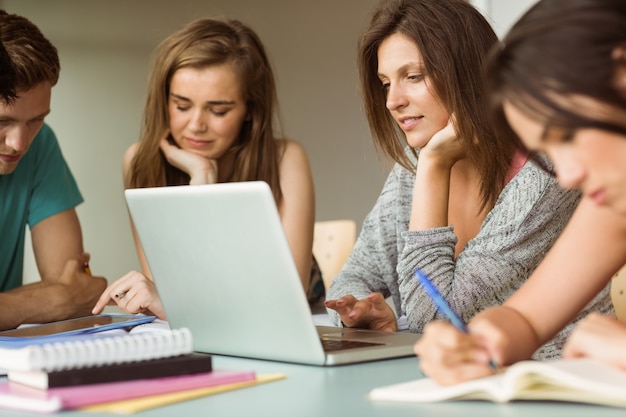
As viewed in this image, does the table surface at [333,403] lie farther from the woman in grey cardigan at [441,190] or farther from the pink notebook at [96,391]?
the woman in grey cardigan at [441,190]

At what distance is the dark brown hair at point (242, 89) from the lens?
7.66 feet

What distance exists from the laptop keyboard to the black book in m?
0.22

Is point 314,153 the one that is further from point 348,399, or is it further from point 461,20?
point 348,399

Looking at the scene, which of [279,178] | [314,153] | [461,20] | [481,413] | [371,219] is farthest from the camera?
[314,153]

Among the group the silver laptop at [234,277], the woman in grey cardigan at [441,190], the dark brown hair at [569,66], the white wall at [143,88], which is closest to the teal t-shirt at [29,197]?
the woman in grey cardigan at [441,190]

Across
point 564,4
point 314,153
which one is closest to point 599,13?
point 564,4

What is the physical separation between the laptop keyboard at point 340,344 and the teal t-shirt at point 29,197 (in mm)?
1263

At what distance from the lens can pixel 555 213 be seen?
159 centimetres

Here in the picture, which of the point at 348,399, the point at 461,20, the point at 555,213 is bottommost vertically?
the point at 348,399

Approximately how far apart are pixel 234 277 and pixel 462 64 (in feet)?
2.39

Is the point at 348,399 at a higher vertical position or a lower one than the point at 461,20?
lower

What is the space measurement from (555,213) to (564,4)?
0.71 metres

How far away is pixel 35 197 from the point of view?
2.34 m

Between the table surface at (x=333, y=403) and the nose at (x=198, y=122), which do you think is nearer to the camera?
the table surface at (x=333, y=403)
